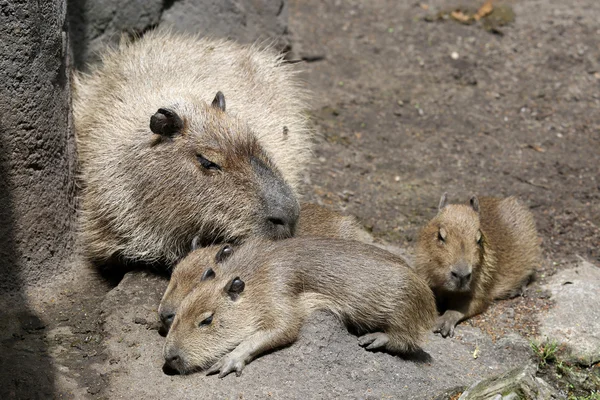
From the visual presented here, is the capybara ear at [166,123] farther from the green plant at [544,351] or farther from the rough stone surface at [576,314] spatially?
the rough stone surface at [576,314]

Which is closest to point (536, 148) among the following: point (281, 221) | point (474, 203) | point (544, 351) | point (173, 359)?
point (474, 203)

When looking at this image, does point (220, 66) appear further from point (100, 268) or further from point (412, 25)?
point (412, 25)

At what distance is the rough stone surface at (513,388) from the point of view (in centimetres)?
513

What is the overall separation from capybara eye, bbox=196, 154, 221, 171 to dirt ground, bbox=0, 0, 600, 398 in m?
1.03

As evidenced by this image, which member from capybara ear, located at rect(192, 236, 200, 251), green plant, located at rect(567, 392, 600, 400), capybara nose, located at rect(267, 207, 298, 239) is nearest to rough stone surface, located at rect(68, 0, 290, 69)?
capybara ear, located at rect(192, 236, 200, 251)

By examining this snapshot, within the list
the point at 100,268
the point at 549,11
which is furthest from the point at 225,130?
the point at 549,11

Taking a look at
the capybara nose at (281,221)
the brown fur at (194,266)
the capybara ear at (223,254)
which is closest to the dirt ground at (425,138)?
the brown fur at (194,266)

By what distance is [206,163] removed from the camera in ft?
18.9

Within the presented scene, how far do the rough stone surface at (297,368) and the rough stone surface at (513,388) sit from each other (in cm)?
12

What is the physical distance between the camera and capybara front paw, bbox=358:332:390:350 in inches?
203

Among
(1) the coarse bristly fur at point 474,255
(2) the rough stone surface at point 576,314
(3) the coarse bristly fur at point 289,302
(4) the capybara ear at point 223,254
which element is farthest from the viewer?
(1) the coarse bristly fur at point 474,255

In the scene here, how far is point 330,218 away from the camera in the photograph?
20.8ft

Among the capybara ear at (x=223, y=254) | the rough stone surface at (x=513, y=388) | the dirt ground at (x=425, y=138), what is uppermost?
the capybara ear at (x=223, y=254)

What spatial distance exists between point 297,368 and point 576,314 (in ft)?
8.87
